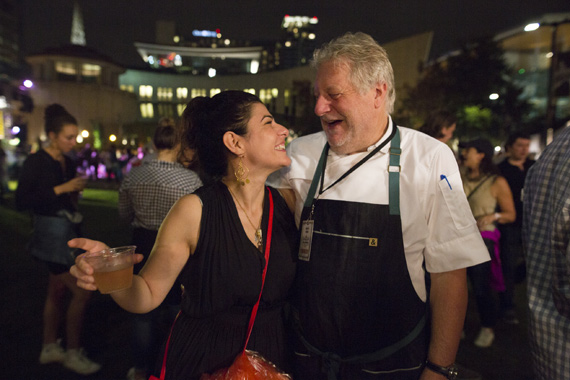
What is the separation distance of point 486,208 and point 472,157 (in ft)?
1.85

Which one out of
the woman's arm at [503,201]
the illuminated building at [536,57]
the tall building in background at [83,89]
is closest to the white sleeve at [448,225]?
the woman's arm at [503,201]

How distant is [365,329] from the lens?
1671 millimetres

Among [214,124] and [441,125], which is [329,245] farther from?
[441,125]

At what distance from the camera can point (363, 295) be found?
65.2 inches

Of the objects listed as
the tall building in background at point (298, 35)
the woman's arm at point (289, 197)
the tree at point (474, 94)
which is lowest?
the woman's arm at point (289, 197)

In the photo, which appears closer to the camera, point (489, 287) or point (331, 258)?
point (331, 258)

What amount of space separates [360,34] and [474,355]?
3443mm

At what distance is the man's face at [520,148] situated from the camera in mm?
4891

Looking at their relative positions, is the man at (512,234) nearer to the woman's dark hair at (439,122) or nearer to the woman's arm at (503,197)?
the woman's arm at (503,197)

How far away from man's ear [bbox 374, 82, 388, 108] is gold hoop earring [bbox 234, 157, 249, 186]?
2.38ft

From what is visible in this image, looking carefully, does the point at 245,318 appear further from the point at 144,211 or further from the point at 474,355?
the point at 474,355

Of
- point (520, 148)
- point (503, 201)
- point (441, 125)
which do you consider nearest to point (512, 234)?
point (503, 201)

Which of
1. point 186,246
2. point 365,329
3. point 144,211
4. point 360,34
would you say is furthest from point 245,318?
point 144,211

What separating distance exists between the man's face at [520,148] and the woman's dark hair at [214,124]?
4306 millimetres
